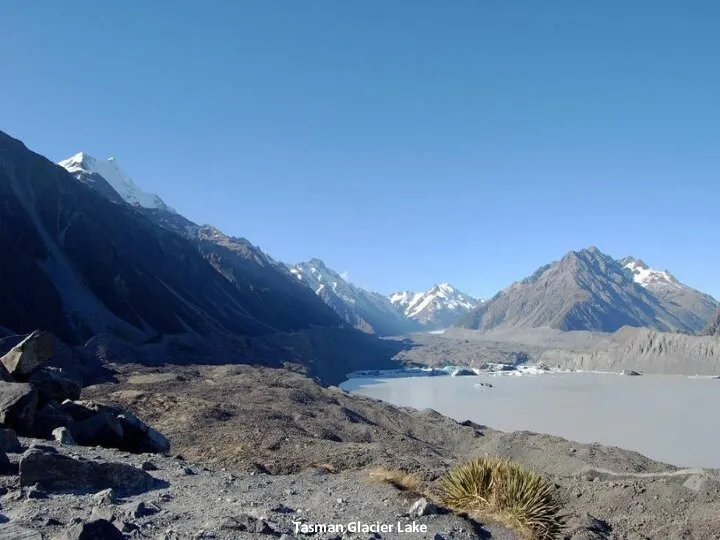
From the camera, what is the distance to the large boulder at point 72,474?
23.1 feet

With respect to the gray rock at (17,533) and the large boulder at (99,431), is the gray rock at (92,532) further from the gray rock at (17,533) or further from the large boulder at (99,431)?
the large boulder at (99,431)

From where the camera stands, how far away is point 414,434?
32.6 m

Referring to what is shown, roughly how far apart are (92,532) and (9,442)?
199 inches

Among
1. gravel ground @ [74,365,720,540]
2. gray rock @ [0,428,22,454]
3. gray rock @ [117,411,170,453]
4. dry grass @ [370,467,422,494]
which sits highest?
gray rock @ [0,428,22,454]

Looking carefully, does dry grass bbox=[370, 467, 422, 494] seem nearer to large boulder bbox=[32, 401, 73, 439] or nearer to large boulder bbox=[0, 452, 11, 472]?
large boulder bbox=[0, 452, 11, 472]

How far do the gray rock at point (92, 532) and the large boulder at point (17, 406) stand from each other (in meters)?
7.26

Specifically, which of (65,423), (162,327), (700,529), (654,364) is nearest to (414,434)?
(700,529)

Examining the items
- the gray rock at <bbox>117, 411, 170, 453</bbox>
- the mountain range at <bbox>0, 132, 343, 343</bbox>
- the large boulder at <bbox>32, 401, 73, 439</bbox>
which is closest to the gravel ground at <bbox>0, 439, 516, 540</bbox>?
the large boulder at <bbox>32, 401, 73, 439</bbox>

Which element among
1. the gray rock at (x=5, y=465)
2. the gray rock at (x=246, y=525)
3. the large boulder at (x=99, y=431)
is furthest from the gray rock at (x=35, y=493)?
the large boulder at (x=99, y=431)

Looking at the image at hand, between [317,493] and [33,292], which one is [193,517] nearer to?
[317,493]

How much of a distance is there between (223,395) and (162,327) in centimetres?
3495

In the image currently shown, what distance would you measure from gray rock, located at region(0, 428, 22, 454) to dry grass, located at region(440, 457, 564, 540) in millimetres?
6610

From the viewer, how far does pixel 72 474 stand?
723 centimetres

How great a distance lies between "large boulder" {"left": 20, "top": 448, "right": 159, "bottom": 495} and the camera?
23.1 feet
